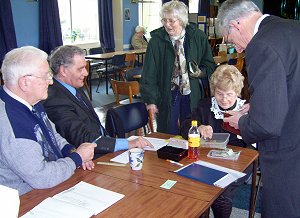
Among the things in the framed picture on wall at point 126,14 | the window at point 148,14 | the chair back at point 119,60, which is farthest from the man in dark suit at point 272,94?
the window at point 148,14

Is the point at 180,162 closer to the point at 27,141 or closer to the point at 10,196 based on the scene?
the point at 27,141

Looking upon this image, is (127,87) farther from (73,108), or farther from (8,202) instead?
(8,202)

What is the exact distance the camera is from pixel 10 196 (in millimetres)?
866

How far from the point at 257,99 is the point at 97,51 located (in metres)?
7.92

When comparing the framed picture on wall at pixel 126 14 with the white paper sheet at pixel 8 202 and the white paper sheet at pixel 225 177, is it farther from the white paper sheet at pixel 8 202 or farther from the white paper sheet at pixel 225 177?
the white paper sheet at pixel 8 202

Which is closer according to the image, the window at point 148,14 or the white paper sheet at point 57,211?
the white paper sheet at point 57,211

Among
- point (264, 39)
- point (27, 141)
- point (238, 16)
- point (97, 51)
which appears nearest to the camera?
point (264, 39)

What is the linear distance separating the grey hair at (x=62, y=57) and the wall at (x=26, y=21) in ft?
18.8

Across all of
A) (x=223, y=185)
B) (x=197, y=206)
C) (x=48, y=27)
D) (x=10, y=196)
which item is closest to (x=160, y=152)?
(x=223, y=185)

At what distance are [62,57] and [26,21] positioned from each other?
6.00 metres

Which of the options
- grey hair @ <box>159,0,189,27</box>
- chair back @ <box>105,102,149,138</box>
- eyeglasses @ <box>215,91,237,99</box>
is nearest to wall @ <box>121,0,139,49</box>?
grey hair @ <box>159,0,189,27</box>

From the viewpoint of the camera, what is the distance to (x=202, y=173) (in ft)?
5.49

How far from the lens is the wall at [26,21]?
7387mm

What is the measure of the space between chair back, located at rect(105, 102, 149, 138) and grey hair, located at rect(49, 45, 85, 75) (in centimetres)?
46
